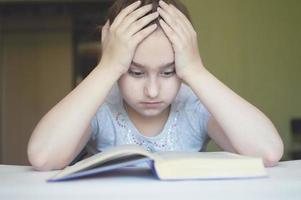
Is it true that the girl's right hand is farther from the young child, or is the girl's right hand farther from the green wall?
the green wall

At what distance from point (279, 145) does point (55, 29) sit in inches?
124

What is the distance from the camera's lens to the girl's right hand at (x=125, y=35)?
0.74 meters

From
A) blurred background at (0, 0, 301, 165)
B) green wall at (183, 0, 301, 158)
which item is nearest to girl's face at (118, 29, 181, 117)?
blurred background at (0, 0, 301, 165)

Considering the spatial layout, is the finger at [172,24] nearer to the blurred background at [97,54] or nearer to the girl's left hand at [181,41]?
the girl's left hand at [181,41]

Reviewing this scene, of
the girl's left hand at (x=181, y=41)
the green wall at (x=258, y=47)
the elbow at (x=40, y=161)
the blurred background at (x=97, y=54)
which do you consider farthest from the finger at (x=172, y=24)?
the green wall at (x=258, y=47)

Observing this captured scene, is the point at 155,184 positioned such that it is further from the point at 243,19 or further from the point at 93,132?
the point at 243,19

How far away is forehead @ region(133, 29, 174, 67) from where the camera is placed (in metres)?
0.73

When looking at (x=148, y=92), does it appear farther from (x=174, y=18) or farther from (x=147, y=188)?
(x=147, y=188)

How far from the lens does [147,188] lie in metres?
0.43

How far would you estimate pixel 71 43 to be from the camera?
366cm

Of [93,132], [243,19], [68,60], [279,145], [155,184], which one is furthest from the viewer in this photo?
[68,60]

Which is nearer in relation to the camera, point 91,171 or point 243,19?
point 91,171

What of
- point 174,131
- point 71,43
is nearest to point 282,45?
point 71,43

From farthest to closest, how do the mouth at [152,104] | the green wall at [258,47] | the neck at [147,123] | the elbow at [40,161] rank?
1. the green wall at [258,47]
2. the neck at [147,123]
3. the mouth at [152,104]
4. the elbow at [40,161]
